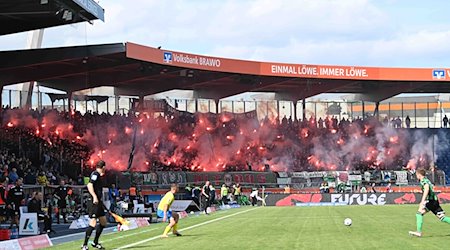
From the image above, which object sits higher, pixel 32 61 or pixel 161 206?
pixel 32 61

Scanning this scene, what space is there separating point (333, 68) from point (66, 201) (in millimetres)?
32656

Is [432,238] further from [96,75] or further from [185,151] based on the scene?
[185,151]

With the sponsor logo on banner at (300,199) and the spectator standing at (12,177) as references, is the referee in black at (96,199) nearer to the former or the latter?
the spectator standing at (12,177)

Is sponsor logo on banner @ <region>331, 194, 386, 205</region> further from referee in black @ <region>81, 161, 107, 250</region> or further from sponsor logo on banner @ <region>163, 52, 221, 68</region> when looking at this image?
referee in black @ <region>81, 161, 107, 250</region>

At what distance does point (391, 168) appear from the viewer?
226 feet

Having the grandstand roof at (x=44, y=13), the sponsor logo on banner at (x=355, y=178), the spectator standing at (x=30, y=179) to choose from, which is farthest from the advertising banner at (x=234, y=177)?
the grandstand roof at (x=44, y=13)

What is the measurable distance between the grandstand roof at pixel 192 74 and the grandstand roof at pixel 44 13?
3808mm

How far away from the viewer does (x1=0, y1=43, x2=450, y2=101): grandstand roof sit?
44094mm

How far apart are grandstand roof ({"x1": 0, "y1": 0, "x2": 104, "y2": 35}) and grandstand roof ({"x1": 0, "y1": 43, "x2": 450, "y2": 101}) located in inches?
150

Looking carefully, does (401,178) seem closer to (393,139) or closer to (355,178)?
(355,178)

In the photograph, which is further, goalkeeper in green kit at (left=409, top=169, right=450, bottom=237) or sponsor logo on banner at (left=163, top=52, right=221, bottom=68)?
sponsor logo on banner at (left=163, top=52, right=221, bottom=68)

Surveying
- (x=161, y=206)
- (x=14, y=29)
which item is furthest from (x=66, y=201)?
(x=161, y=206)

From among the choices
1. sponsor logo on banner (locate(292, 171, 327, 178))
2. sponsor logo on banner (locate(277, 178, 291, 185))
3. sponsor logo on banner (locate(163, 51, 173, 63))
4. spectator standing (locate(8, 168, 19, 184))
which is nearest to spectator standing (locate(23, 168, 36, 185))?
spectator standing (locate(8, 168, 19, 184))

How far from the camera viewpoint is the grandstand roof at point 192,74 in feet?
145
